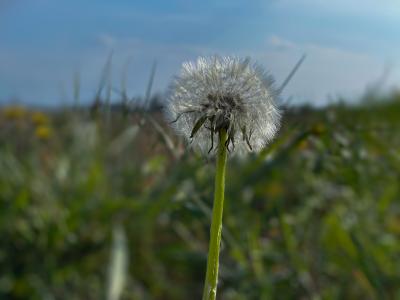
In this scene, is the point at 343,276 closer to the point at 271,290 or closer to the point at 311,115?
the point at 271,290

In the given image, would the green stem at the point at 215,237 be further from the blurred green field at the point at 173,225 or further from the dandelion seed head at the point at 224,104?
the blurred green field at the point at 173,225

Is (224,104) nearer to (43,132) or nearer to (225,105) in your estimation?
(225,105)

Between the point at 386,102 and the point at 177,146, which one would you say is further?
the point at 386,102

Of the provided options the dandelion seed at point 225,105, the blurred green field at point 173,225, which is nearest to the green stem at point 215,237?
the dandelion seed at point 225,105

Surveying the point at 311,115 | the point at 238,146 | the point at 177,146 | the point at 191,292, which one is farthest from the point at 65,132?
the point at 238,146

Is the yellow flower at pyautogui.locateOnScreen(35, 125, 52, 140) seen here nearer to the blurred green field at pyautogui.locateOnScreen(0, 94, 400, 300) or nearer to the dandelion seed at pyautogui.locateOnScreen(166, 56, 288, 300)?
the blurred green field at pyautogui.locateOnScreen(0, 94, 400, 300)

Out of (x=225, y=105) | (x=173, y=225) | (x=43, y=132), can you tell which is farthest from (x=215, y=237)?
(x=43, y=132)

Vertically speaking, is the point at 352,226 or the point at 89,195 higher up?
the point at 352,226

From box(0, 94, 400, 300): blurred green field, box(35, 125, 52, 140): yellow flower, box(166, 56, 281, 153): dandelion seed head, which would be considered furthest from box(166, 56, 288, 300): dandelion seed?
box(35, 125, 52, 140): yellow flower
